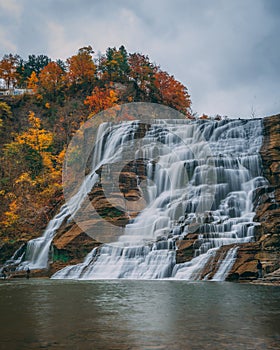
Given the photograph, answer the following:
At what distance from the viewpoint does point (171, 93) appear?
50.3m

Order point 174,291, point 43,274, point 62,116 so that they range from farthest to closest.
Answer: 1. point 62,116
2. point 43,274
3. point 174,291

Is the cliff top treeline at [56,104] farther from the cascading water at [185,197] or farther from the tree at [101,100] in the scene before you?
the cascading water at [185,197]

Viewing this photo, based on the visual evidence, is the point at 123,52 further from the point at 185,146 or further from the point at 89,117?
the point at 185,146

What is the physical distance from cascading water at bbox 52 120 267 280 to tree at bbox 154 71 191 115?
1429 centimetres

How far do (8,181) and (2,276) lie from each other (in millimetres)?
15217

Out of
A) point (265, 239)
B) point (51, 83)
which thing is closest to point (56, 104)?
point (51, 83)

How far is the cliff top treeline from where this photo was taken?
1494 inches

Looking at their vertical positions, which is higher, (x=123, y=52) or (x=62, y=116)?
(x=123, y=52)

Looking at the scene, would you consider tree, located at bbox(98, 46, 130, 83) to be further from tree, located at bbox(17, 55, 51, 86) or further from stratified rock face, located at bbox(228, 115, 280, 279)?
stratified rock face, located at bbox(228, 115, 280, 279)

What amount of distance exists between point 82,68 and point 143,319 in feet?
149

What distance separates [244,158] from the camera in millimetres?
27609

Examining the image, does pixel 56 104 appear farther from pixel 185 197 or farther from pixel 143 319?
pixel 143 319

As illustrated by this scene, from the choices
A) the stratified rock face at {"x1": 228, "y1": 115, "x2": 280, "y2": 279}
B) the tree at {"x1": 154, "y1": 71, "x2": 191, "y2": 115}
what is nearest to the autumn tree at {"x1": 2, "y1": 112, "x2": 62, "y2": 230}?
the tree at {"x1": 154, "y1": 71, "x2": 191, "y2": 115}

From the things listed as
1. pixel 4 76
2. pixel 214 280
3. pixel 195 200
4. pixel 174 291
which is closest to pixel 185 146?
pixel 195 200
